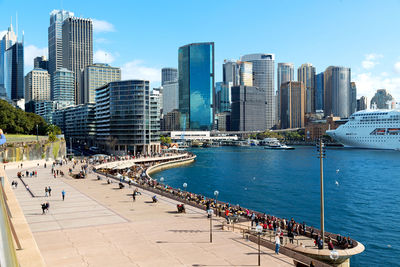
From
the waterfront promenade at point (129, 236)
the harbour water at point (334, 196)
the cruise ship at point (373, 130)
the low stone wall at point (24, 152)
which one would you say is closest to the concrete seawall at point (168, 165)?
the harbour water at point (334, 196)

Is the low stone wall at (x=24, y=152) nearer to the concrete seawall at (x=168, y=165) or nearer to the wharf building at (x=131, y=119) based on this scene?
the concrete seawall at (x=168, y=165)

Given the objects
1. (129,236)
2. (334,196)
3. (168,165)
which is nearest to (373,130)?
(168,165)

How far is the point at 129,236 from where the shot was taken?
2564cm

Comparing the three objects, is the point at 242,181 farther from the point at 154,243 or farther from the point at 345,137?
the point at 345,137

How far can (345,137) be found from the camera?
184m

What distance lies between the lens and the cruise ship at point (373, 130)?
16725 cm

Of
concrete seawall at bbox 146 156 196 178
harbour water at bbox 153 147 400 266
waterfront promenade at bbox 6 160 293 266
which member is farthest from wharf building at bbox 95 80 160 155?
waterfront promenade at bbox 6 160 293 266

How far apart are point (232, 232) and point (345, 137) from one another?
569ft

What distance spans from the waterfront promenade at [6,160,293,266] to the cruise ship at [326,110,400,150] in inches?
6279

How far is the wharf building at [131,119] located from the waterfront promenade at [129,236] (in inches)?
3951

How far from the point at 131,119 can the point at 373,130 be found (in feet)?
393

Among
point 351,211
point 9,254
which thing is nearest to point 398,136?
point 351,211

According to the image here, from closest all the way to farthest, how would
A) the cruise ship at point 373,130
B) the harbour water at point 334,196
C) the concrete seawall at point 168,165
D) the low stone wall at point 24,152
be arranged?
the harbour water at point 334,196
the low stone wall at point 24,152
the concrete seawall at point 168,165
the cruise ship at point 373,130

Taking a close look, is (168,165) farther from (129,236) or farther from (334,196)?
(129,236)
